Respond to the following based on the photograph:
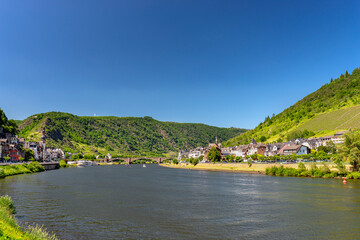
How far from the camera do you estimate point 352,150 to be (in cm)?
6450

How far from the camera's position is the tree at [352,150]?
211 feet

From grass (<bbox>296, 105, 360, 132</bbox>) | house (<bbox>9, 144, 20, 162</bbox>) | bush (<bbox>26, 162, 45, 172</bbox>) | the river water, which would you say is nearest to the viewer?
the river water

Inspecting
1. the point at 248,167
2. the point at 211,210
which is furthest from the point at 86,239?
the point at 248,167

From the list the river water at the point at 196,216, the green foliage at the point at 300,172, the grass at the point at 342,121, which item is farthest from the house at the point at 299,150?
the river water at the point at 196,216

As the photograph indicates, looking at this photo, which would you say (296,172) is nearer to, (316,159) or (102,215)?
(316,159)

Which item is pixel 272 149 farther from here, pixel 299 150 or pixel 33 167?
pixel 33 167

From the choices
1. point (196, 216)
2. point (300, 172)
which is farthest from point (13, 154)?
point (196, 216)

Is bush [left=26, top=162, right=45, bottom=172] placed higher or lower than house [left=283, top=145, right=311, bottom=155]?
lower

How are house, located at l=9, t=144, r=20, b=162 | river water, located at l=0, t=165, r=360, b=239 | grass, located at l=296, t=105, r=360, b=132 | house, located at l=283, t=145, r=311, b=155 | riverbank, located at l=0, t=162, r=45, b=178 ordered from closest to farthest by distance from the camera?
river water, located at l=0, t=165, r=360, b=239, riverbank, located at l=0, t=162, r=45, b=178, house, located at l=9, t=144, r=20, b=162, house, located at l=283, t=145, r=311, b=155, grass, located at l=296, t=105, r=360, b=132

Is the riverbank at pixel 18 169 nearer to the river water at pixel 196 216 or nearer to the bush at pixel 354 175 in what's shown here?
the river water at pixel 196 216

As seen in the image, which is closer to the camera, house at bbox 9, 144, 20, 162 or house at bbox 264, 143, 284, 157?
house at bbox 9, 144, 20, 162

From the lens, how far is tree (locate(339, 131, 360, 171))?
2530 inches

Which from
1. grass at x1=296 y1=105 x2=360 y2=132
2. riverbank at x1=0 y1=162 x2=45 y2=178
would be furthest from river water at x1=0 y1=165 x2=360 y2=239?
grass at x1=296 y1=105 x2=360 y2=132

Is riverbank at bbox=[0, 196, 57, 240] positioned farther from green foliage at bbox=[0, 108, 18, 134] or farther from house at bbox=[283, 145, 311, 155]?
green foliage at bbox=[0, 108, 18, 134]
